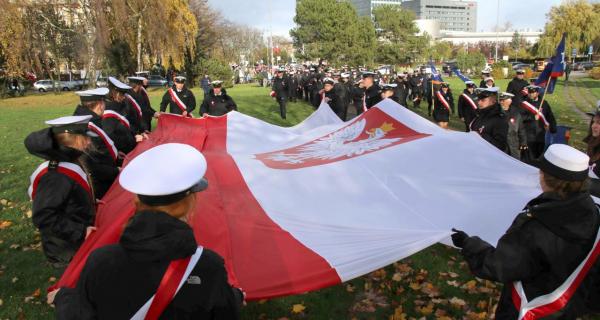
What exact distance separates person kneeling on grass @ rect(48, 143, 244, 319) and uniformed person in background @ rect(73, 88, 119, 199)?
2184mm

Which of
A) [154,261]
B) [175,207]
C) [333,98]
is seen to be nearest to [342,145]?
[175,207]

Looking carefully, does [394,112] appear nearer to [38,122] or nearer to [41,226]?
[41,226]

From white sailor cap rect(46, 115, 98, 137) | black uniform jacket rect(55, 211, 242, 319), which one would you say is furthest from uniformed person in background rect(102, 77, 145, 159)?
black uniform jacket rect(55, 211, 242, 319)

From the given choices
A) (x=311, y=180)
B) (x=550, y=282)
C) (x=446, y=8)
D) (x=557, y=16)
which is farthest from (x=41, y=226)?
(x=446, y=8)

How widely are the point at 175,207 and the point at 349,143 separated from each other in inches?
171

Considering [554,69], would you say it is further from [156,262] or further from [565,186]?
[156,262]

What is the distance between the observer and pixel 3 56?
3170cm

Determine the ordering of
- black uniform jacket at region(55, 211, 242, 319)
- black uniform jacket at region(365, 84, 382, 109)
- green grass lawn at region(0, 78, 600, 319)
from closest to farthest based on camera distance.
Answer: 1. black uniform jacket at region(55, 211, 242, 319)
2. green grass lawn at region(0, 78, 600, 319)
3. black uniform jacket at region(365, 84, 382, 109)

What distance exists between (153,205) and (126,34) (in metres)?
31.2

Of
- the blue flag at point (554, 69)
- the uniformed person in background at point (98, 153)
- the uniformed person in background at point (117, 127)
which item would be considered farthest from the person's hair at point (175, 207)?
the blue flag at point (554, 69)

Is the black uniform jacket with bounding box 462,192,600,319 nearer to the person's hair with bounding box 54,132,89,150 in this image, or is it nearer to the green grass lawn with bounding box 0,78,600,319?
the green grass lawn with bounding box 0,78,600,319

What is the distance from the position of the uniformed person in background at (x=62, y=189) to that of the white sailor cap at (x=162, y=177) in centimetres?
162

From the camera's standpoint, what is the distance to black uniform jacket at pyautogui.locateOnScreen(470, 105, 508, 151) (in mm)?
6355

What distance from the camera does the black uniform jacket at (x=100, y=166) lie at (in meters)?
4.06
